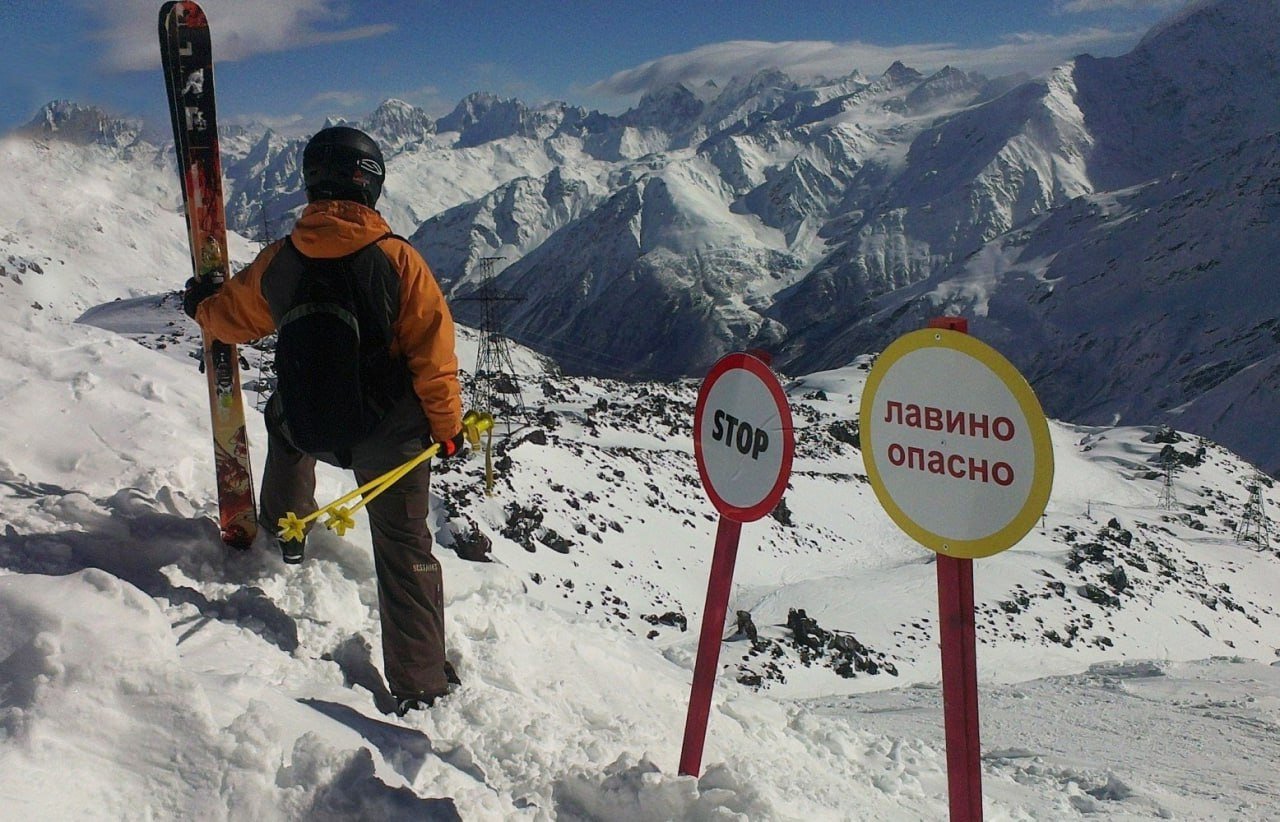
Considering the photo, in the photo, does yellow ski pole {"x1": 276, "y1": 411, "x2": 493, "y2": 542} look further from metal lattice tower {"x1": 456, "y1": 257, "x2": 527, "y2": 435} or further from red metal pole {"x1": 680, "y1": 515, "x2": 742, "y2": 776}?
metal lattice tower {"x1": 456, "y1": 257, "x2": 527, "y2": 435}

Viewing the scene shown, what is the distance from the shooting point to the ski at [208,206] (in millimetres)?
4750

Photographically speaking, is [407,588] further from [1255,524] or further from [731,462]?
[1255,524]

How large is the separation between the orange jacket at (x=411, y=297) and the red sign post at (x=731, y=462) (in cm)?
116

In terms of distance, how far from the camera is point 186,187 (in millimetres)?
4863

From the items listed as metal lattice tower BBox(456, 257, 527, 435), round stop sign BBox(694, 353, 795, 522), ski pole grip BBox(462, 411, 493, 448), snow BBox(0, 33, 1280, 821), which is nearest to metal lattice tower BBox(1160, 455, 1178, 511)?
metal lattice tower BBox(456, 257, 527, 435)

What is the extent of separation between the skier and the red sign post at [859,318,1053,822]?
2.00m

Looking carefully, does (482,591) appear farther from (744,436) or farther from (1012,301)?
(1012,301)

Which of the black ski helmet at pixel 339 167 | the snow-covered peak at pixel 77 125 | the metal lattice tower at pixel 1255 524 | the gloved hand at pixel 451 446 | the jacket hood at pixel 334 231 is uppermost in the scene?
the snow-covered peak at pixel 77 125

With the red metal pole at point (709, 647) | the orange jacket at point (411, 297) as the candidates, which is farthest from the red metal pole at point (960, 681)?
the orange jacket at point (411, 297)

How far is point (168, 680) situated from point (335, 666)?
1416 mm

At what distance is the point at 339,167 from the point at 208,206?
1.61 metres

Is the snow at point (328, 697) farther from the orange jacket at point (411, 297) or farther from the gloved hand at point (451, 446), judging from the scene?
the orange jacket at point (411, 297)

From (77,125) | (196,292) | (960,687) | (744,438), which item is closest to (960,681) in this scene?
(960,687)

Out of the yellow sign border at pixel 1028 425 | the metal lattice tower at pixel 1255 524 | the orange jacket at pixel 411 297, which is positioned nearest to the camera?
the yellow sign border at pixel 1028 425
